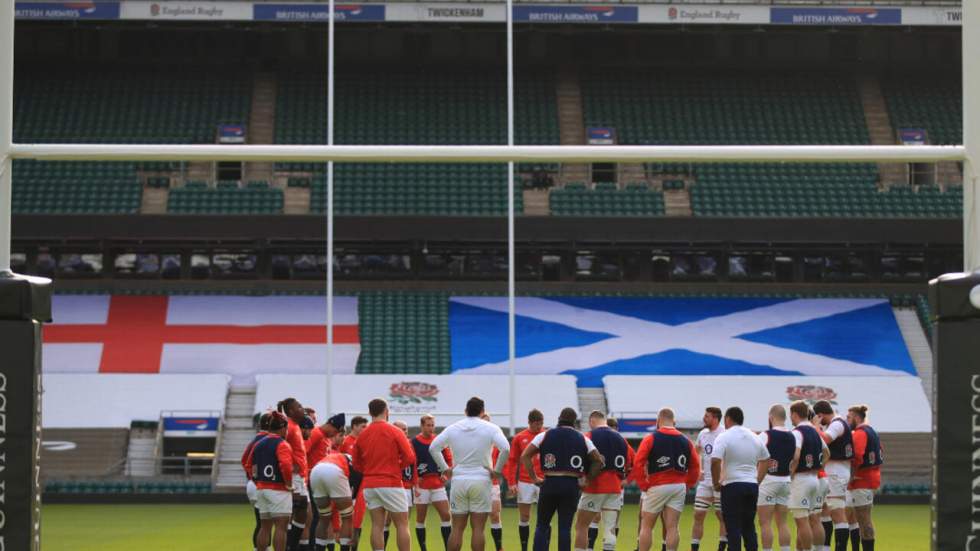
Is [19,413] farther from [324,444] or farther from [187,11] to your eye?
[187,11]

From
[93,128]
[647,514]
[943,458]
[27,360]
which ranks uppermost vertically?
[93,128]

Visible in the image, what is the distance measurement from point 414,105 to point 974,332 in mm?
31820

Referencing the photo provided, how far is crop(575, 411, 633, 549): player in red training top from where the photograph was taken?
1509 cm

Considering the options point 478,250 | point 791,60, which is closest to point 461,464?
point 478,250

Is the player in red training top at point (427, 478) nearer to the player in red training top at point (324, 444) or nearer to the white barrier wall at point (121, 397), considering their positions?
the player in red training top at point (324, 444)

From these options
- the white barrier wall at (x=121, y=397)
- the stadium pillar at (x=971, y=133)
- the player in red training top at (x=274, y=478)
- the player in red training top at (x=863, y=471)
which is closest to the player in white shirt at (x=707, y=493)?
the player in red training top at (x=863, y=471)

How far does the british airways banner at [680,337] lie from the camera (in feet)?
110

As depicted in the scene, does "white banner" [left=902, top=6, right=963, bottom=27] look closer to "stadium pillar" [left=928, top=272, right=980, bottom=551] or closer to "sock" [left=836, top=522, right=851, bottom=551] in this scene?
"sock" [left=836, top=522, right=851, bottom=551]

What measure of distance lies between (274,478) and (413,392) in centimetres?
1741

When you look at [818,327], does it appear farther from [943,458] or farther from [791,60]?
[943,458]

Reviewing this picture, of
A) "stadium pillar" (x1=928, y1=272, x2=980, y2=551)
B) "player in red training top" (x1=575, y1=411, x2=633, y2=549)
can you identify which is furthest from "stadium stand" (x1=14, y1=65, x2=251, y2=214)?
"stadium pillar" (x1=928, y1=272, x2=980, y2=551)

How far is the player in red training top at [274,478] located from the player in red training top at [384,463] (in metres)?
0.83

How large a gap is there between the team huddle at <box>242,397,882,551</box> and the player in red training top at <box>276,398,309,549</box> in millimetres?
17

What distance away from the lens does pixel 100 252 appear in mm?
36438
